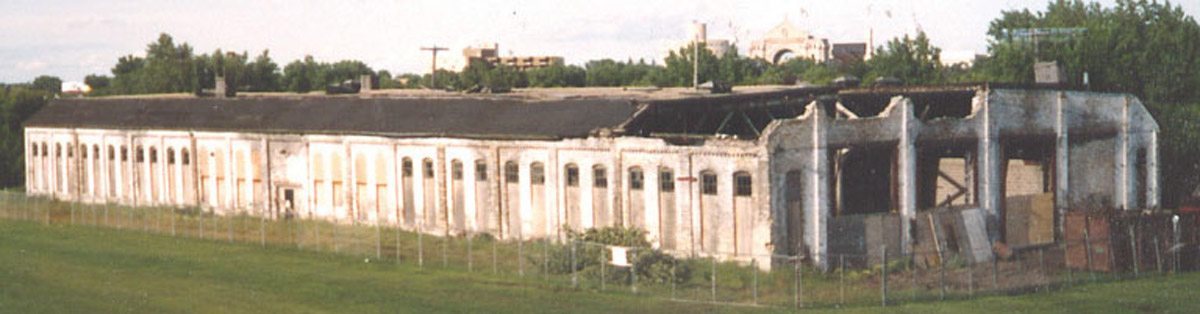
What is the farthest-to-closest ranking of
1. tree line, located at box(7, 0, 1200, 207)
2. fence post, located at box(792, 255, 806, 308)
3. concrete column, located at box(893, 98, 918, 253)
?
tree line, located at box(7, 0, 1200, 207) → concrete column, located at box(893, 98, 918, 253) → fence post, located at box(792, 255, 806, 308)

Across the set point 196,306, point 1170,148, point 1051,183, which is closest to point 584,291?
point 196,306

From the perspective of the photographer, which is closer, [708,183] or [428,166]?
[708,183]

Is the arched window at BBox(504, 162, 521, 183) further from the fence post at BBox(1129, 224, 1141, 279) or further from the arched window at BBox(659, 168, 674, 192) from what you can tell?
the fence post at BBox(1129, 224, 1141, 279)

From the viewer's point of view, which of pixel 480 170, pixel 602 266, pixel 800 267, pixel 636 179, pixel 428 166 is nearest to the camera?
pixel 602 266

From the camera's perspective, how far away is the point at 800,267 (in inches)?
1501

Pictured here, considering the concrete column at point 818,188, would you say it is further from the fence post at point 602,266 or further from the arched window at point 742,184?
the fence post at point 602,266

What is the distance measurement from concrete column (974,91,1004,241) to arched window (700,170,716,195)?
9.77 meters

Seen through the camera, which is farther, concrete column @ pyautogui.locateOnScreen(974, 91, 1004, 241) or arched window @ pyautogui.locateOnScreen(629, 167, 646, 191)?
concrete column @ pyautogui.locateOnScreen(974, 91, 1004, 241)

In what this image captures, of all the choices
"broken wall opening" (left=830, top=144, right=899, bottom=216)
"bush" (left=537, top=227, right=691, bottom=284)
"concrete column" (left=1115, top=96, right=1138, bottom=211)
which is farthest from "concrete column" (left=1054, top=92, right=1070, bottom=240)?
"bush" (left=537, top=227, right=691, bottom=284)

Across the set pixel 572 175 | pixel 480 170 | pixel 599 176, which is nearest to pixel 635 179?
pixel 599 176

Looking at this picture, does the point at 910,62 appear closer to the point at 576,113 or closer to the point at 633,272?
the point at 576,113

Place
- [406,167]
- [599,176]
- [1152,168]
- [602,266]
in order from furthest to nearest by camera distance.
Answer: [406,167] → [1152,168] → [599,176] → [602,266]

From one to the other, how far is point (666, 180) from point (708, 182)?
188 cm

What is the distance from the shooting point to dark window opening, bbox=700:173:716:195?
4141cm
